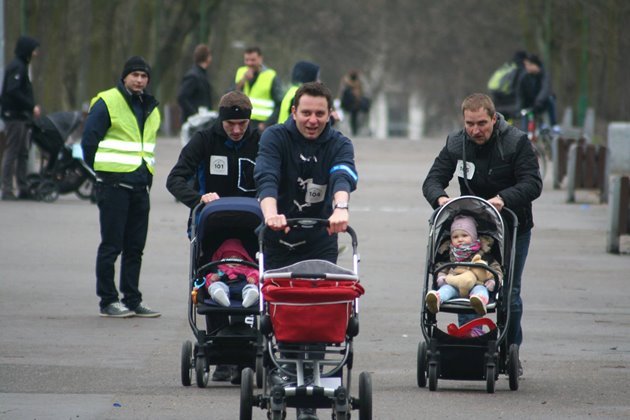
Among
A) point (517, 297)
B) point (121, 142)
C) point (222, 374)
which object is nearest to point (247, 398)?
point (222, 374)

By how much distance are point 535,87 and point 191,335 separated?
17.7 meters

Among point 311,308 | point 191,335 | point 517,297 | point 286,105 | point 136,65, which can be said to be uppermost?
point 136,65

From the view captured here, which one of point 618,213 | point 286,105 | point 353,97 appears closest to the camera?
point 286,105

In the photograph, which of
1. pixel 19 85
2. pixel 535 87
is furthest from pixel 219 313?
pixel 535 87

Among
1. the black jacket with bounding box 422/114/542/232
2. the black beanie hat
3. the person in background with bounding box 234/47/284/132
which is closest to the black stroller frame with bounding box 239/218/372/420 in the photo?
the black jacket with bounding box 422/114/542/232

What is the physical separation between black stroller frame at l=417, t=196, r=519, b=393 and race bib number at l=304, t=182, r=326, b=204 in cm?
105

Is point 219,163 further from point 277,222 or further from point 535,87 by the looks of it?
point 535,87

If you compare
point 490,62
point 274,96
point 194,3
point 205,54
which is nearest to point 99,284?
point 274,96

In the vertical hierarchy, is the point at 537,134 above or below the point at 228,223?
below

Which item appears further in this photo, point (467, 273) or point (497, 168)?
point (497, 168)

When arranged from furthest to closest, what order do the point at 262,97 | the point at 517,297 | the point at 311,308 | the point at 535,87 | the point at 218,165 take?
the point at 535,87 < the point at 262,97 < the point at 218,165 < the point at 517,297 < the point at 311,308

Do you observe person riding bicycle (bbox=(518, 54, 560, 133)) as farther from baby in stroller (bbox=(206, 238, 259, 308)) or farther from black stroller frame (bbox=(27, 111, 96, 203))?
baby in stroller (bbox=(206, 238, 259, 308))

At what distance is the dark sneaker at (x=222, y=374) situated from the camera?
9.41 metres

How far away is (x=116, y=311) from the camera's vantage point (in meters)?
12.0
